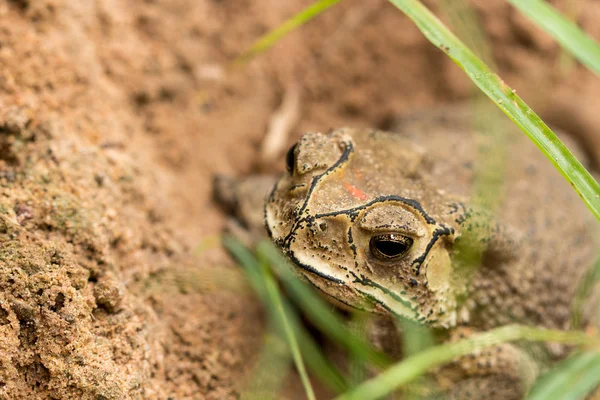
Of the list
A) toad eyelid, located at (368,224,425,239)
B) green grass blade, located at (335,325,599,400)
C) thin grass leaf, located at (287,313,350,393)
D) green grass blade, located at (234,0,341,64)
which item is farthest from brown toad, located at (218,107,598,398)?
green grass blade, located at (234,0,341,64)

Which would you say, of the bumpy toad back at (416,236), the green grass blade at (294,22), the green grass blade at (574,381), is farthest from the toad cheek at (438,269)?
the green grass blade at (294,22)

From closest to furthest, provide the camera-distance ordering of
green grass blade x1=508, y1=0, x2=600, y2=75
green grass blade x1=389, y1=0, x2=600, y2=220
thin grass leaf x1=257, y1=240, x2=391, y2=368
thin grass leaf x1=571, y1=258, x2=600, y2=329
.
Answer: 1. green grass blade x1=389, y1=0, x2=600, y2=220
2. green grass blade x1=508, y1=0, x2=600, y2=75
3. thin grass leaf x1=257, y1=240, x2=391, y2=368
4. thin grass leaf x1=571, y1=258, x2=600, y2=329

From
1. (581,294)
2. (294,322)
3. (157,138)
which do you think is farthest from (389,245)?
(157,138)

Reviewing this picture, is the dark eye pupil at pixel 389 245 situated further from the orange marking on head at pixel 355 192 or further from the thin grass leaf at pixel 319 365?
the thin grass leaf at pixel 319 365

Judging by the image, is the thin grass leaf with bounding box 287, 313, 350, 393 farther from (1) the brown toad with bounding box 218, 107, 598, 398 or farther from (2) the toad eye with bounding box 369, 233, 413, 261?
(2) the toad eye with bounding box 369, 233, 413, 261

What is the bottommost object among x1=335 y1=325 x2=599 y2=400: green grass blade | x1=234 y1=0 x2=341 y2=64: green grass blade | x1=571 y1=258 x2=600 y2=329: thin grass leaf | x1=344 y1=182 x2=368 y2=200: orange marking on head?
x1=335 y1=325 x2=599 y2=400: green grass blade

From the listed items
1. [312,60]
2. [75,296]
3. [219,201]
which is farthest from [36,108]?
[312,60]

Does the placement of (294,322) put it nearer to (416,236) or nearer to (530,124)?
(416,236)
